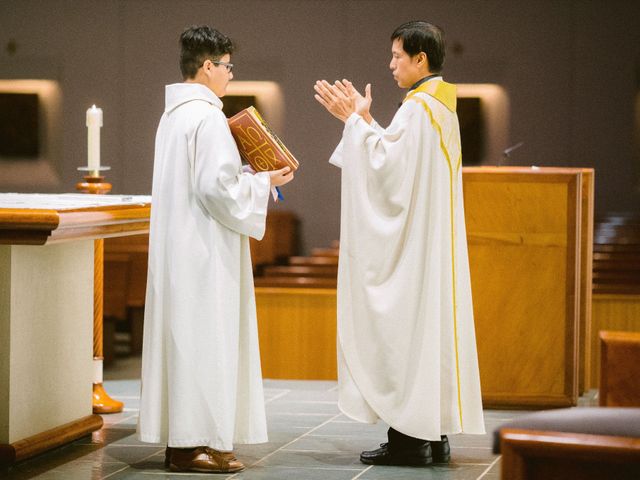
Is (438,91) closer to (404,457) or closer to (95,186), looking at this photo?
(404,457)

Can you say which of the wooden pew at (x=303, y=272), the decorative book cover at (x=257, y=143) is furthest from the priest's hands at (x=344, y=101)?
the wooden pew at (x=303, y=272)

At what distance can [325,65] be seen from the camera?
10.9m

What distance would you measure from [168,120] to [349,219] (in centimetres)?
72

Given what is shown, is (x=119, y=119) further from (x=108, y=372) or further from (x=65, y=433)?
(x=65, y=433)

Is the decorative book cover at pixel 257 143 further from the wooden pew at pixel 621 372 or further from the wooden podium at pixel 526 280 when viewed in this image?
the wooden podium at pixel 526 280

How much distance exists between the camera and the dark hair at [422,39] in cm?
382

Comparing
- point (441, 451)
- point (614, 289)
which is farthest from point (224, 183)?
point (614, 289)

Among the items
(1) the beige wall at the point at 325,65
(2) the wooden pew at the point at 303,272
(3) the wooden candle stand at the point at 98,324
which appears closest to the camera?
(3) the wooden candle stand at the point at 98,324

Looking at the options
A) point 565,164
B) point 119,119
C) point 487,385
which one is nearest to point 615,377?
point 487,385

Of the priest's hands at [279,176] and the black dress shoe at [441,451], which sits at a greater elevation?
the priest's hands at [279,176]

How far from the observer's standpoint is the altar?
3.55 m

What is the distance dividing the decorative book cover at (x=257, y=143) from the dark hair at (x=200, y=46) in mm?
209

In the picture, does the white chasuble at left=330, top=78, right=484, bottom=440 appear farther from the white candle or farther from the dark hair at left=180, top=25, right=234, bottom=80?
the white candle

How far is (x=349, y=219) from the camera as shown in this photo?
3.88 meters
